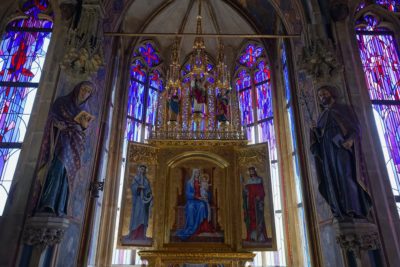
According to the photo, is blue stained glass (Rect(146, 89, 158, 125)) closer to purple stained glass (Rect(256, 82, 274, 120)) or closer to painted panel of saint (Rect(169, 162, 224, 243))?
purple stained glass (Rect(256, 82, 274, 120))

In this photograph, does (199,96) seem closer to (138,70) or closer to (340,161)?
(138,70)

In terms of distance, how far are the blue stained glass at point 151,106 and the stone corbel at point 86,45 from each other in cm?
475

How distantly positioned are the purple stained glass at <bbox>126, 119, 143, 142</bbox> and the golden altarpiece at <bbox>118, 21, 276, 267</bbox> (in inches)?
101

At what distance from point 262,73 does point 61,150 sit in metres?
9.32

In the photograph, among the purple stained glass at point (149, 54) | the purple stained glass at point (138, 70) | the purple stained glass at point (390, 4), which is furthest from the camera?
the purple stained glass at point (149, 54)

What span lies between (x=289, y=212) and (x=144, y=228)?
441 cm

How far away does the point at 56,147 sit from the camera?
6.69 meters

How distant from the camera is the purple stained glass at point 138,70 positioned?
1347 centimetres

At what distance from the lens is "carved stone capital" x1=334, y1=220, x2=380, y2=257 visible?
6211mm

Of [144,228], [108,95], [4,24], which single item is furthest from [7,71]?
[144,228]

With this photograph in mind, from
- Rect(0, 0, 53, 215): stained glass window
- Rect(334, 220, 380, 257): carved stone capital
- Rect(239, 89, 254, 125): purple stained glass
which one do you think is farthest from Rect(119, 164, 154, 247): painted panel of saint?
Rect(239, 89, 254, 125): purple stained glass

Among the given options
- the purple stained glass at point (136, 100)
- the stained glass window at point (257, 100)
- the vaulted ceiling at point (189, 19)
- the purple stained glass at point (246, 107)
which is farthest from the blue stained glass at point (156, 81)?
the purple stained glass at point (246, 107)

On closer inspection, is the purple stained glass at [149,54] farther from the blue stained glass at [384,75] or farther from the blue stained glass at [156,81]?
the blue stained glass at [384,75]

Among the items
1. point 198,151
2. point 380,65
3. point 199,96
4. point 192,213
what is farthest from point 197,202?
point 380,65
